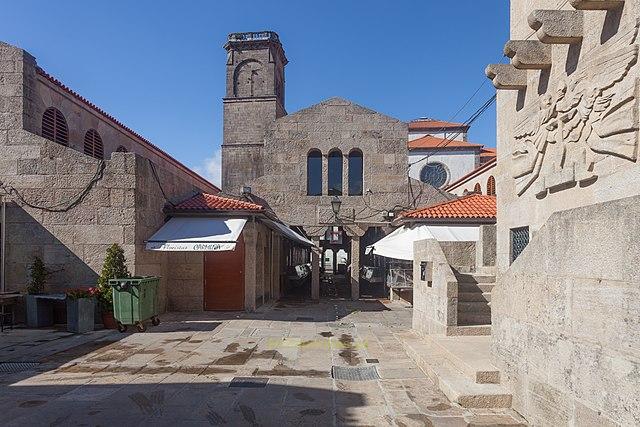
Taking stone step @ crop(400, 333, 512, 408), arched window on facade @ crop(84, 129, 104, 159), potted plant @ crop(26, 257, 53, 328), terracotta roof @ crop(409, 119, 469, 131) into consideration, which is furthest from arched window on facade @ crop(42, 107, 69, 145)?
terracotta roof @ crop(409, 119, 469, 131)

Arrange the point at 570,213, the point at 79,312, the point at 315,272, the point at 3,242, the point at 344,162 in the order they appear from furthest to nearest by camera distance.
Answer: the point at 344,162 < the point at 315,272 < the point at 3,242 < the point at 79,312 < the point at 570,213

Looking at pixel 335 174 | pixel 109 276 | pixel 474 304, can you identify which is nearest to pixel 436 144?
pixel 335 174

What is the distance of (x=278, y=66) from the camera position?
36562 mm

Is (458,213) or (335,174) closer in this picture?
(458,213)

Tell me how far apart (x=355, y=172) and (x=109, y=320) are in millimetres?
11900

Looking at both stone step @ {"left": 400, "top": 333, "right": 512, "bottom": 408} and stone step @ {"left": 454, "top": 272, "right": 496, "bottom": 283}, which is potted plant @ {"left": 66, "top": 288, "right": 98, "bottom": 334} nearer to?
stone step @ {"left": 400, "top": 333, "right": 512, "bottom": 408}

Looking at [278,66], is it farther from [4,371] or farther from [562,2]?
[4,371]

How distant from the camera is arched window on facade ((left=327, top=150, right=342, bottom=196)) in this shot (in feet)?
64.6

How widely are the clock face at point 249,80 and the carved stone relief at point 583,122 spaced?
27731 millimetres

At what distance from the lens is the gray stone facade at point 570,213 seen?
352 cm

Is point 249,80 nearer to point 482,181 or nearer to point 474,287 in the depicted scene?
point 482,181

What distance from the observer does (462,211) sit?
15.8 m

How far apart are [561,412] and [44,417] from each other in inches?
218

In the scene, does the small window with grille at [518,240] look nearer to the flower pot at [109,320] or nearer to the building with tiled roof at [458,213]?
the building with tiled roof at [458,213]
